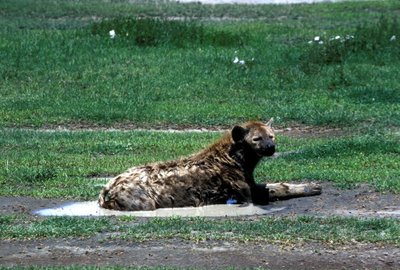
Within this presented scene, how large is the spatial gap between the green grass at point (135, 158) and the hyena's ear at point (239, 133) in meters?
0.92

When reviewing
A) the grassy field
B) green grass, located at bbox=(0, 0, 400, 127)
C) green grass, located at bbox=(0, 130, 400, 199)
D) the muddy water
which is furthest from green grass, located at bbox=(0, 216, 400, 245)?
green grass, located at bbox=(0, 0, 400, 127)

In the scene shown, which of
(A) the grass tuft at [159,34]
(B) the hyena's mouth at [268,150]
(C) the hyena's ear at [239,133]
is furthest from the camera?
(A) the grass tuft at [159,34]

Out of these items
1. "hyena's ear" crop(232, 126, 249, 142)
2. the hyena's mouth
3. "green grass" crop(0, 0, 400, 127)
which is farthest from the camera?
"green grass" crop(0, 0, 400, 127)

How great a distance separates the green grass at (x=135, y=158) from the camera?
458 inches

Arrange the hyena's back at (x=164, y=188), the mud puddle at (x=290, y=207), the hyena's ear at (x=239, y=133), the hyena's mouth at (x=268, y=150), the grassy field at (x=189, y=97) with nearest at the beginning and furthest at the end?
the grassy field at (x=189, y=97) < the mud puddle at (x=290, y=207) < the hyena's back at (x=164, y=188) < the hyena's mouth at (x=268, y=150) < the hyena's ear at (x=239, y=133)

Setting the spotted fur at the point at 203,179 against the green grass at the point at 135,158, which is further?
the green grass at the point at 135,158

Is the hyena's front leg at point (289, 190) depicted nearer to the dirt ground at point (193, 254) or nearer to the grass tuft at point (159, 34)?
the dirt ground at point (193, 254)

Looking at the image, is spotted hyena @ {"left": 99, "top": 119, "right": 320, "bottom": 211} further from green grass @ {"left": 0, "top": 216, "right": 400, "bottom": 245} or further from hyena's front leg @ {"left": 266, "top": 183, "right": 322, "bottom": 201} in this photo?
green grass @ {"left": 0, "top": 216, "right": 400, "bottom": 245}

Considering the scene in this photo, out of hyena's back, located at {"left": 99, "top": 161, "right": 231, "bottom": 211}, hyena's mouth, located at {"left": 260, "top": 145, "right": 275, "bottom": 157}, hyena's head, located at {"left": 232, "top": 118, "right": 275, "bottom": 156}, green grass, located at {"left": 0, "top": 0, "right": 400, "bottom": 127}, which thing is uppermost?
hyena's head, located at {"left": 232, "top": 118, "right": 275, "bottom": 156}

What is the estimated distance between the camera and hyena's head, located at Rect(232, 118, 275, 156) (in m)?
10.8

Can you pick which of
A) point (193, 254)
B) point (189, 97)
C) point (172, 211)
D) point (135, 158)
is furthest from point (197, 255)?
point (189, 97)

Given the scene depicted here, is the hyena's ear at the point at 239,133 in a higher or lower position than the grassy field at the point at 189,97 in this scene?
higher

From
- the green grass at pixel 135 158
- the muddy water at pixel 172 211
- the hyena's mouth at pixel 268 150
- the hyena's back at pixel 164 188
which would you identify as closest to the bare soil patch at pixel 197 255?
the muddy water at pixel 172 211

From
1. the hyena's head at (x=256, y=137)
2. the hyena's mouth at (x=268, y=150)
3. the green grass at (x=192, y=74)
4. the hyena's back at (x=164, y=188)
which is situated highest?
the hyena's head at (x=256, y=137)
